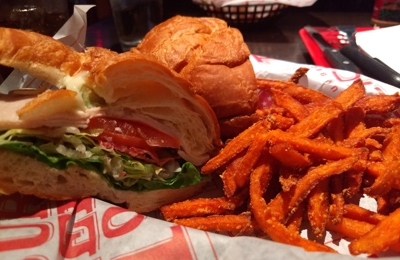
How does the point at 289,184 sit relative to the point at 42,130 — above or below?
below

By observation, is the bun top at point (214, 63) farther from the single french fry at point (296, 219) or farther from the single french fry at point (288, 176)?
the single french fry at point (296, 219)

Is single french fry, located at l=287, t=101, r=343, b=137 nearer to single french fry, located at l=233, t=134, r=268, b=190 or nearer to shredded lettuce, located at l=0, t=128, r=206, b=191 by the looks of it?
single french fry, located at l=233, t=134, r=268, b=190

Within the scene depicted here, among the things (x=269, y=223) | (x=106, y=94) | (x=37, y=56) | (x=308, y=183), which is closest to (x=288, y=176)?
(x=308, y=183)

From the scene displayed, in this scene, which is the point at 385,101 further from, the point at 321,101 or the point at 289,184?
the point at 289,184

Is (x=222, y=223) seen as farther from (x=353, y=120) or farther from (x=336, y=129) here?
(x=353, y=120)

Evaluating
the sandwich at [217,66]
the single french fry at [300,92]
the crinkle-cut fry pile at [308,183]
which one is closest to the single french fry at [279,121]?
the crinkle-cut fry pile at [308,183]

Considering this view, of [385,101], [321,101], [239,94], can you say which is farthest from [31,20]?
[385,101]
